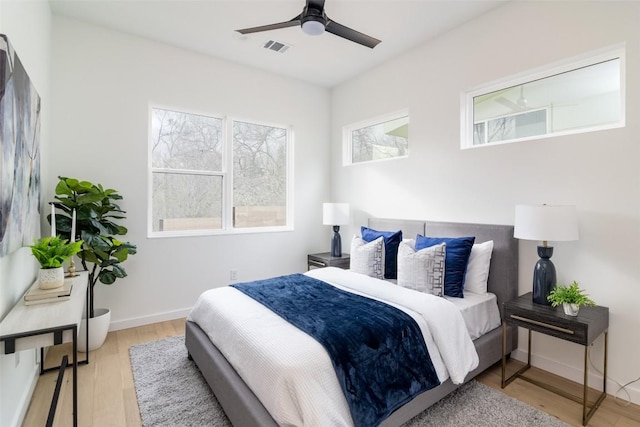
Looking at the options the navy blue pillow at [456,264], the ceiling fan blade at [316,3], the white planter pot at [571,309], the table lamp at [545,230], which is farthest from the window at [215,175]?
the white planter pot at [571,309]

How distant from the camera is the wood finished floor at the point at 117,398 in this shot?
197 cm

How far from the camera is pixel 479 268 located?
270 cm

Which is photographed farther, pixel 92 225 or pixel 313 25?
pixel 92 225

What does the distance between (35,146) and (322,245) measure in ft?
11.2

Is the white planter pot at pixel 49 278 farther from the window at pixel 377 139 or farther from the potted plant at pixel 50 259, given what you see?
the window at pixel 377 139

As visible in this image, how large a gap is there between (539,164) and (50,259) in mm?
3583

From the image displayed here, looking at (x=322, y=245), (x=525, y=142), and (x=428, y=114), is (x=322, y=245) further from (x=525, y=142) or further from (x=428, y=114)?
(x=525, y=142)

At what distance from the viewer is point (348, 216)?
4.20m

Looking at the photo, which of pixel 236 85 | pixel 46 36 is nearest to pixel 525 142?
pixel 236 85

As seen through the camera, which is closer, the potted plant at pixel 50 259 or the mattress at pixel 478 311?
the potted plant at pixel 50 259

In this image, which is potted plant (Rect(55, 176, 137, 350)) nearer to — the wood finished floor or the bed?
the wood finished floor

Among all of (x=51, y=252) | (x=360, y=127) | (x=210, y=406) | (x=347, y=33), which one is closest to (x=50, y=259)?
(x=51, y=252)

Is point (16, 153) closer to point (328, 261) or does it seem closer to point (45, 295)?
point (45, 295)

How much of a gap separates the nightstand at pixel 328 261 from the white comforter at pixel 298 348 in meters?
1.19
